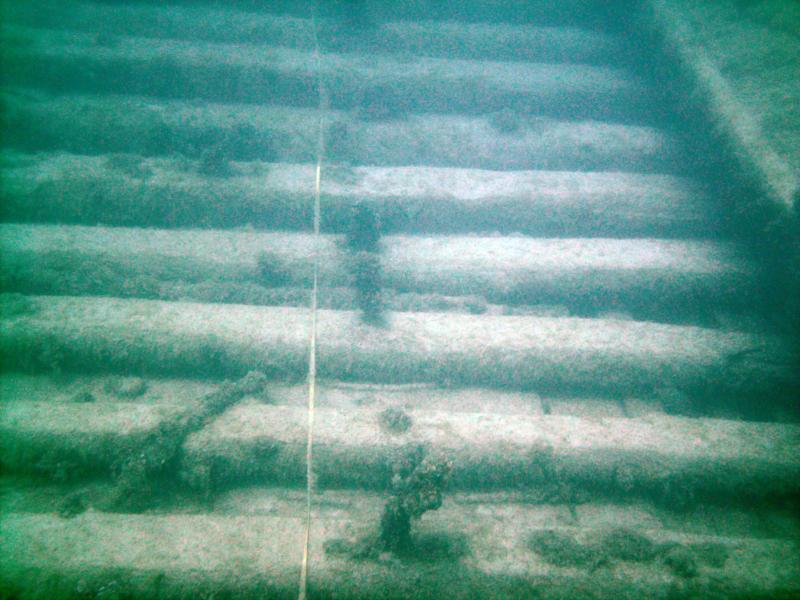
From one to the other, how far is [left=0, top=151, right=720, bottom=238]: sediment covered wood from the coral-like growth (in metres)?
2.84

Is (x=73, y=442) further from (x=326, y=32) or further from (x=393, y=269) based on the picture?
(x=326, y=32)

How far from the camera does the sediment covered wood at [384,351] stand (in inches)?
132

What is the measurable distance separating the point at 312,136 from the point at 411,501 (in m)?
4.59

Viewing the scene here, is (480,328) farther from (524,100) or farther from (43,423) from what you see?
(524,100)

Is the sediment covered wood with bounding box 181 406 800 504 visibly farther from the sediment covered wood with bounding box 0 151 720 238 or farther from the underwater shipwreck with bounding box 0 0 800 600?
the sediment covered wood with bounding box 0 151 720 238

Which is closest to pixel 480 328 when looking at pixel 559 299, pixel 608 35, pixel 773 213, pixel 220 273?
pixel 559 299

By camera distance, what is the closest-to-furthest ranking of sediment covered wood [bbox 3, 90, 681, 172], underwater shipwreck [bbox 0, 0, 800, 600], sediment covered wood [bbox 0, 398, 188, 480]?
underwater shipwreck [bbox 0, 0, 800, 600]
sediment covered wood [bbox 0, 398, 188, 480]
sediment covered wood [bbox 3, 90, 681, 172]

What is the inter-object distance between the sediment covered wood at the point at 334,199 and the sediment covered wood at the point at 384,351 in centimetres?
135

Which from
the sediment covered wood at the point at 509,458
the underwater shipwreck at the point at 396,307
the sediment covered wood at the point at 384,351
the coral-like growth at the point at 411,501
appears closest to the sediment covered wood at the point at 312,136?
the underwater shipwreck at the point at 396,307

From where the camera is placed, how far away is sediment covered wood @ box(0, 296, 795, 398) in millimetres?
3348

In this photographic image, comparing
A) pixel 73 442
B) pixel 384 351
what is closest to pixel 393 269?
pixel 384 351

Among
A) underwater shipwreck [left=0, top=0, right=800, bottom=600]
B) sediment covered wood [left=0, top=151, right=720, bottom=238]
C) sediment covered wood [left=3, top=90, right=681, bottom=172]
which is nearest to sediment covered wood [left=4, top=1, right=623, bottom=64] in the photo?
underwater shipwreck [left=0, top=0, right=800, bottom=600]

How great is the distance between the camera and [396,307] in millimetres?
3828

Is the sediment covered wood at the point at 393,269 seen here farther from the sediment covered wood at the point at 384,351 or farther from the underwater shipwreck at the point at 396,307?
the sediment covered wood at the point at 384,351
